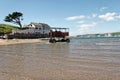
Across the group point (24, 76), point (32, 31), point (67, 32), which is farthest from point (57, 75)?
point (32, 31)

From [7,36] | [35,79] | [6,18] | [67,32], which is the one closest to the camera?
[35,79]

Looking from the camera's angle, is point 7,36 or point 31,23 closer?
point 7,36

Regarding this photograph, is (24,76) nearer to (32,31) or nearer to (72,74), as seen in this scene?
(72,74)

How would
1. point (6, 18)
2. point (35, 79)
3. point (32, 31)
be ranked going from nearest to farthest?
point (35, 79), point (32, 31), point (6, 18)

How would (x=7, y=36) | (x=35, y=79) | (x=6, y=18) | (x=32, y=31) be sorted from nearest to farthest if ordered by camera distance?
(x=35, y=79), (x=7, y=36), (x=32, y=31), (x=6, y=18)

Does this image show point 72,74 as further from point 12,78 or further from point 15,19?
point 15,19

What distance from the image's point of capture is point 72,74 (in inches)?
517

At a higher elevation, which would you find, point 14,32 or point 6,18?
point 6,18

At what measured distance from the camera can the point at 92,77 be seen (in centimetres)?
1223

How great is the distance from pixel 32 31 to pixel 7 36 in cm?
1594

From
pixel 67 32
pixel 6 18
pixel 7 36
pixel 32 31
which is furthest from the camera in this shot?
pixel 6 18

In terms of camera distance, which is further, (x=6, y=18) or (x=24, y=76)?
(x=6, y=18)

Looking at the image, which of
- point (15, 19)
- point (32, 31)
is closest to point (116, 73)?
point (32, 31)

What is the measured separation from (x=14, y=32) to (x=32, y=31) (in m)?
10.6
